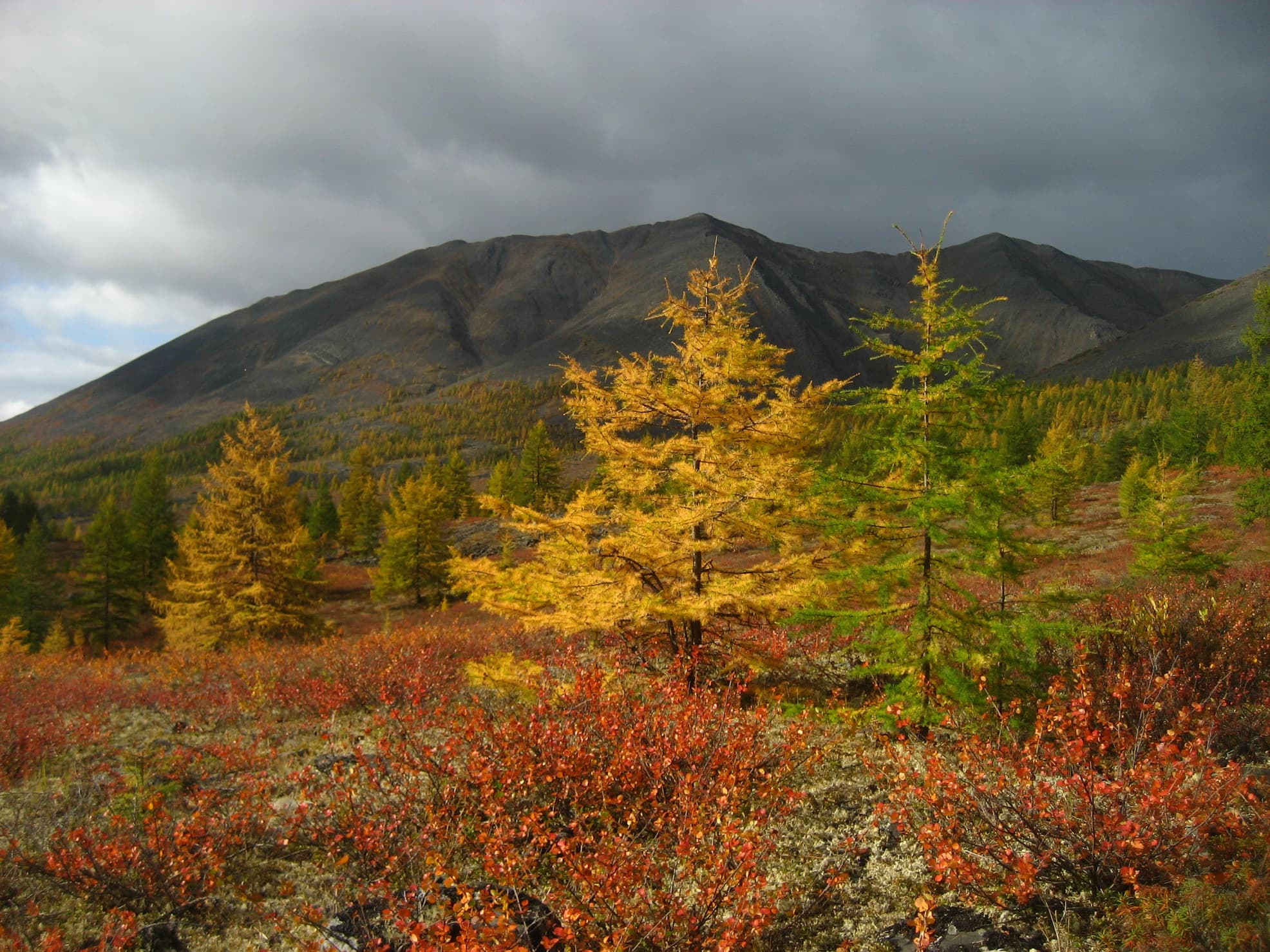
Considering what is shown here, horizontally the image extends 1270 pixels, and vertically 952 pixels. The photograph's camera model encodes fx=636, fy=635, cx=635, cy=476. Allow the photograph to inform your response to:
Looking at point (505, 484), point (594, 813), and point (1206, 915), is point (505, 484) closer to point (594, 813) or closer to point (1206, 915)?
point (594, 813)

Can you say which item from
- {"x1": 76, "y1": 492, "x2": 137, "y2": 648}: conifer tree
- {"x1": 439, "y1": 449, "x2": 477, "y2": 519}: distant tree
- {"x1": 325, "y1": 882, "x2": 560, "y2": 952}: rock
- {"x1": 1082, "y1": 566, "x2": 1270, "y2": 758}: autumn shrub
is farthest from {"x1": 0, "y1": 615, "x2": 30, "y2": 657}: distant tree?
{"x1": 1082, "y1": 566, "x2": 1270, "y2": 758}: autumn shrub

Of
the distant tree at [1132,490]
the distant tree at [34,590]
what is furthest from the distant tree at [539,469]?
the distant tree at [1132,490]

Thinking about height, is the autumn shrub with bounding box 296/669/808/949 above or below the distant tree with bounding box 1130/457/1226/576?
above

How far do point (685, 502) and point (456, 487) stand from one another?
54.9 m

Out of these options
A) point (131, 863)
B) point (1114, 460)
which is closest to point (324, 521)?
point (131, 863)

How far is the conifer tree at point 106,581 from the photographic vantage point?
38.7 m

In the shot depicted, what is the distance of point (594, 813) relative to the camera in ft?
17.2

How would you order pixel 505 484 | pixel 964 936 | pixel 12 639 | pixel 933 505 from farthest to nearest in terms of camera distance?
1. pixel 505 484
2. pixel 12 639
3. pixel 933 505
4. pixel 964 936

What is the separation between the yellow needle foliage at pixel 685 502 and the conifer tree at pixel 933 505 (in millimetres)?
1182

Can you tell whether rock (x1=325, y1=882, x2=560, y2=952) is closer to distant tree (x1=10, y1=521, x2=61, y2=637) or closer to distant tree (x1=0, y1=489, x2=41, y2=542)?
distant tree (x1=10, y1=521, x2=61, y2=637)

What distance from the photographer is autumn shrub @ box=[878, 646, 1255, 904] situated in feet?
12.5

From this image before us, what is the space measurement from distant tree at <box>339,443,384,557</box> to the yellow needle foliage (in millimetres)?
52892

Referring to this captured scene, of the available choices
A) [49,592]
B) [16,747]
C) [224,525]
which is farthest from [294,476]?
[16,747]

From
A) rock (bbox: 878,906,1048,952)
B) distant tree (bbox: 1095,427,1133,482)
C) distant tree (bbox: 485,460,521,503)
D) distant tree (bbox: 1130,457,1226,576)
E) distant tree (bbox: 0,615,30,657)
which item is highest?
distant tree (bbox: 485,460,521,503)
